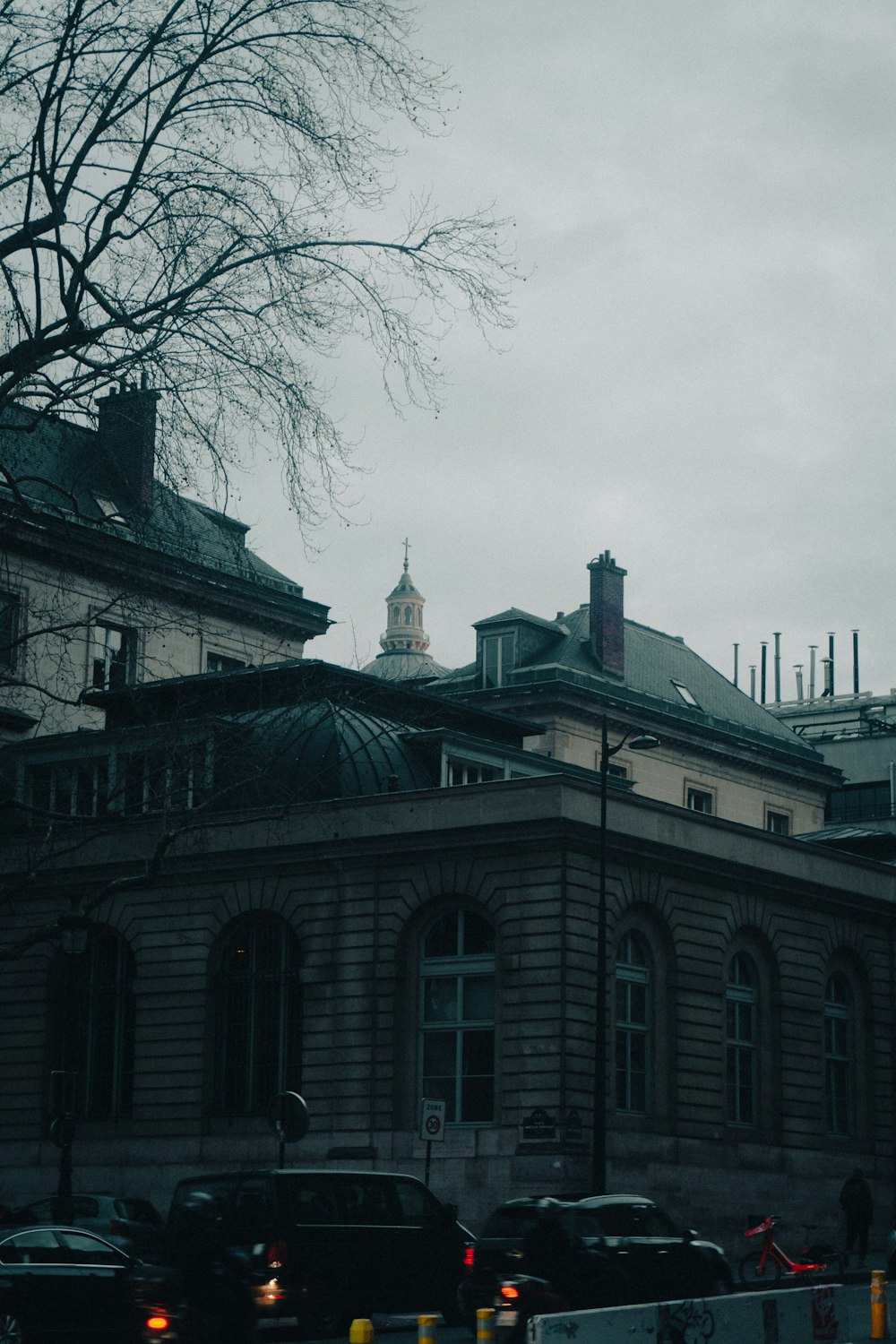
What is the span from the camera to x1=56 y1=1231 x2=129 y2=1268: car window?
2175cm

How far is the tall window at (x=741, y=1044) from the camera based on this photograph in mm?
46969

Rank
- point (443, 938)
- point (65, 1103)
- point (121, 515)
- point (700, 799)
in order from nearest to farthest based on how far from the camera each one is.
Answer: point (121, 515) → point (65, 1103) → point (443, 938) → point (700, 799)

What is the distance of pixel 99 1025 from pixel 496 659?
3242cm

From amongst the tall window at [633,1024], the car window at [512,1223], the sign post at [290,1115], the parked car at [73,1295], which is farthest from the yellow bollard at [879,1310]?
the tall window at [633,1024]

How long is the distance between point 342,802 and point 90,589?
1680cm

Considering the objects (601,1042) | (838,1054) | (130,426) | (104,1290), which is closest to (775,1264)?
(601,1042)

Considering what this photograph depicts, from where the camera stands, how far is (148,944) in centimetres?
4819

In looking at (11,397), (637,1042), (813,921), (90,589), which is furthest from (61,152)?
(90,589)

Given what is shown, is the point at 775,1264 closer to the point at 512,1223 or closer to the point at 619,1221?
the point at 619,1221

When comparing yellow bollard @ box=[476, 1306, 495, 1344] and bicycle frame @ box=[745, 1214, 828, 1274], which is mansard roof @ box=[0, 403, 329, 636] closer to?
yellow bollard @ box=[476, 1306, 495, 1344]

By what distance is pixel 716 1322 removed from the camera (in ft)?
62.3

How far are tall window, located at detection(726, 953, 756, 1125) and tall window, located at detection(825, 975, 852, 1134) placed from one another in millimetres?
2961

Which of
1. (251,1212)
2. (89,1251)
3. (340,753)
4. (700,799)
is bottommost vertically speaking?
(89,1251)

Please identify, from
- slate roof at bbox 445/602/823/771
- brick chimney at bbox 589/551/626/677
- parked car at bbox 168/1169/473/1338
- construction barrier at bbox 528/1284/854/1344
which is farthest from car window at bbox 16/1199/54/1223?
brick chimney at bbox 589/551/626/677
